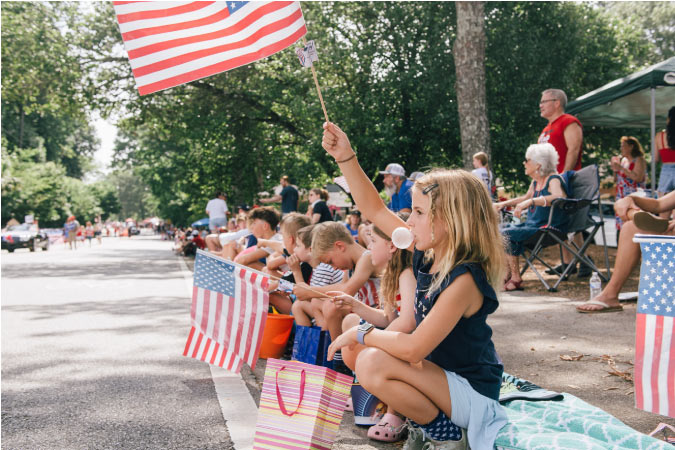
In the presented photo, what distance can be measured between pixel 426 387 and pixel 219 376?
2529mm

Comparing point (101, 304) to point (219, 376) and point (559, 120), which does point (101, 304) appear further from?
point (559, 120)

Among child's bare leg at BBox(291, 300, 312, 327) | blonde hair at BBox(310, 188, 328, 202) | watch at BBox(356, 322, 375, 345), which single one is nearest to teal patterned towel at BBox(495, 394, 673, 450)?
watch at BBox(356, 322, 375, 345)

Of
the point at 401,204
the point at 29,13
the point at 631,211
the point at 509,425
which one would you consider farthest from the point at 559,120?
the point at 29,13

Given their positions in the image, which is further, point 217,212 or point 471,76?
point 217,212

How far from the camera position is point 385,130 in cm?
1700

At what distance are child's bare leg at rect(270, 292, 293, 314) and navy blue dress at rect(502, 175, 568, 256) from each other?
3218mm

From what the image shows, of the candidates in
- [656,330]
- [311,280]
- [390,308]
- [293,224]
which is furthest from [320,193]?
[656,330]

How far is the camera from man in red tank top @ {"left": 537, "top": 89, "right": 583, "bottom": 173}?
801 cm

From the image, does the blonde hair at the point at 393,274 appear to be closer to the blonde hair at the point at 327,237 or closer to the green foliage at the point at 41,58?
the blonde hair at the point at 327,237

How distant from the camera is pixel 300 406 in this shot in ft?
9.25

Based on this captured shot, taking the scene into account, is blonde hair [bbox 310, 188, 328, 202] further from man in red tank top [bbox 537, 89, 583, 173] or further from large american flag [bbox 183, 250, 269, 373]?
large american flag [bbox 183, 250, 269, 373]

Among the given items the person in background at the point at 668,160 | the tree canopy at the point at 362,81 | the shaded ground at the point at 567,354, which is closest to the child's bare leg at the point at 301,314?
the shaded ground at the point at 567,354

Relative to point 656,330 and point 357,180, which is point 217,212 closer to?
point 357,180

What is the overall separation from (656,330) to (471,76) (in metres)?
10.2
